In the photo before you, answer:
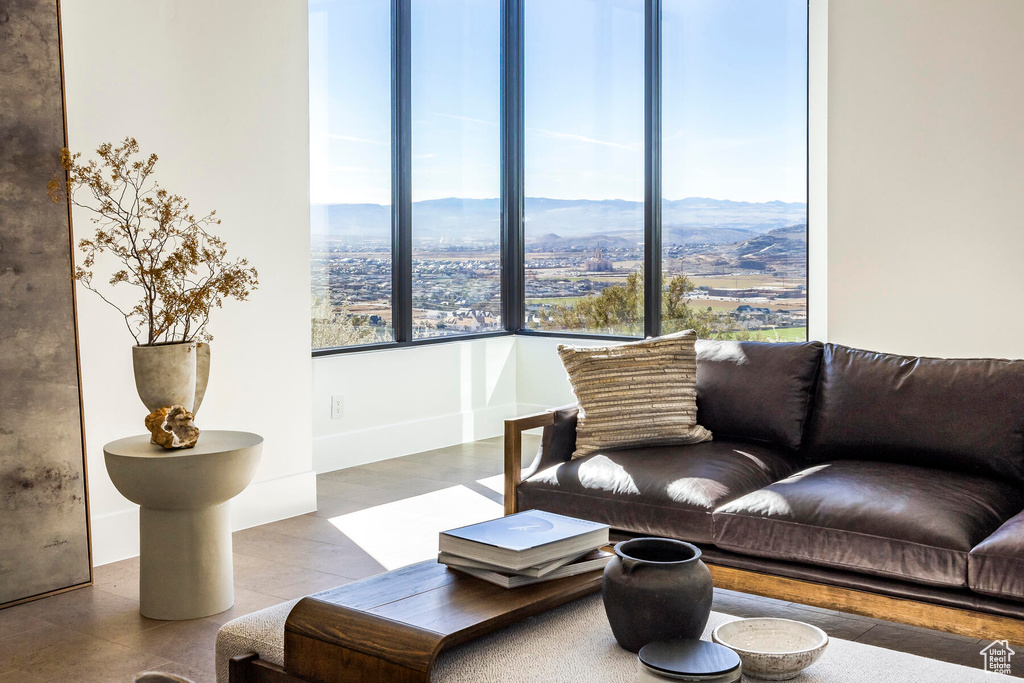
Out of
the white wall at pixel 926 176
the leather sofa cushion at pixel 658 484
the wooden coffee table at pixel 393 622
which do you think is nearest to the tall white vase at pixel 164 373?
the leather sofa cushion at pixel 658 484

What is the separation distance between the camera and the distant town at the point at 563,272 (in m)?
5.36

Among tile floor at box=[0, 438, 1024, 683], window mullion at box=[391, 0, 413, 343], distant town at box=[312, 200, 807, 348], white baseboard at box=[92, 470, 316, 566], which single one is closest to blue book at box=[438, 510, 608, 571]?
tile floor at box=[0, 438, 1024, 683]

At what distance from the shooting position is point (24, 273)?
10.4 ft

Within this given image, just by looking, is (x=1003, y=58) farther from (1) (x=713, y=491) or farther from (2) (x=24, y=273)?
(2) (x=24, y=273)

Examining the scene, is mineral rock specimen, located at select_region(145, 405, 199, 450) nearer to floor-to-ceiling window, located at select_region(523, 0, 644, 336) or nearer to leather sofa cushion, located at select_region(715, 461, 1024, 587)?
leather sofa cushion, located at select_region(715, 461, 1024, 587)

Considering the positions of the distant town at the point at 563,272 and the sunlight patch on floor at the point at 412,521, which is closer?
the sunlight patch on floor at the point at 412,521

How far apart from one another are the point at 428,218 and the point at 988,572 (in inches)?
167

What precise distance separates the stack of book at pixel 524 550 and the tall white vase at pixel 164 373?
1406 mm

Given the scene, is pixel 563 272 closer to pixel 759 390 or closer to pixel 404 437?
pixel 404 437

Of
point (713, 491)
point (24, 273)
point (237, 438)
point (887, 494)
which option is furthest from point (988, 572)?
point (24, 273)

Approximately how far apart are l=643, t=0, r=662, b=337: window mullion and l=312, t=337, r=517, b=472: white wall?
3.58 ft

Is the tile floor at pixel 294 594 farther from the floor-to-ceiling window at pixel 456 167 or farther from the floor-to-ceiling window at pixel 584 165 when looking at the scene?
the floor-to-ceiling window at pixel 584 165

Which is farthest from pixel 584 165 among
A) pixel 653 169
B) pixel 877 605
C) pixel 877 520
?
pixel 877 605

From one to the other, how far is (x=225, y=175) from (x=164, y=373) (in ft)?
3.91
